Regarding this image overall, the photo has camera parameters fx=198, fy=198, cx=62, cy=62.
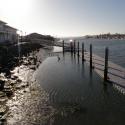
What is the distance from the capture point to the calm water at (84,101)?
14417 millimetres

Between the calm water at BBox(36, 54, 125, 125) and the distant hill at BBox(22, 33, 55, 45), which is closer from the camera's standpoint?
the calm water at BBox(36, 54, 125, 125)

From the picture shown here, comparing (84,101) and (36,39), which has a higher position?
(36,39)

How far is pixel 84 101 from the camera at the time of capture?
17969mm

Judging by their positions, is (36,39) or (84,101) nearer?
(84,101)

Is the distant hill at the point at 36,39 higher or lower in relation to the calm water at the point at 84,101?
higher

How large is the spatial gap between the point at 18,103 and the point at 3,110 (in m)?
1.86

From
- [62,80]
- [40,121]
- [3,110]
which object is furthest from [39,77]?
[40,121]

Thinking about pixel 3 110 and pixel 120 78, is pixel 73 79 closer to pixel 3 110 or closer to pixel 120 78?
pixel 120 78

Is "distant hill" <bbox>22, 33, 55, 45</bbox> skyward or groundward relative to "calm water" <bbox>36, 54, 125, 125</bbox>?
skyward

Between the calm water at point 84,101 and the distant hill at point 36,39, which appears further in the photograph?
the distant hill at point 36,39

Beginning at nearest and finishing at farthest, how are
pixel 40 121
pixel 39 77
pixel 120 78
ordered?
pixel 40 121
pixel 120 78
pixel 39 77

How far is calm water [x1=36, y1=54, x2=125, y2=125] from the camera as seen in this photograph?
47.3ft

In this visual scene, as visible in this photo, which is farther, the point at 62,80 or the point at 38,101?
the point at 62,80

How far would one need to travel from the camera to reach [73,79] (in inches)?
1052
